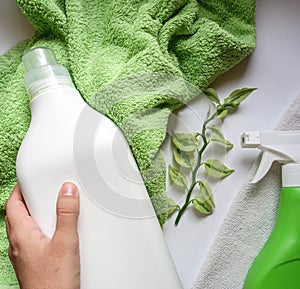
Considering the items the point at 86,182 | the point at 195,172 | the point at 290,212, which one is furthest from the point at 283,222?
the point at 86,182

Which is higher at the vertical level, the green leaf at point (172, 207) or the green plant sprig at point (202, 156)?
the green plant sprig at point (202, 156)

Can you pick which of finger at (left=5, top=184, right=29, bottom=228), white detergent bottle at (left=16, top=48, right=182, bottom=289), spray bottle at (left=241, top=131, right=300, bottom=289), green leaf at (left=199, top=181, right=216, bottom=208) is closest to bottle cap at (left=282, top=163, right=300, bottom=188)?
spray bottle at (left=241, top=131, right=300, bottom=289)

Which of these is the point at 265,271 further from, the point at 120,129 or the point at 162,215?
the point at 120,129

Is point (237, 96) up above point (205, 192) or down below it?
above

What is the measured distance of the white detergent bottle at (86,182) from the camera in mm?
565

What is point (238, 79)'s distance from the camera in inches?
27.9

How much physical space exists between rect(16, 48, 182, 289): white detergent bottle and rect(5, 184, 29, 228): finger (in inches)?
0.7

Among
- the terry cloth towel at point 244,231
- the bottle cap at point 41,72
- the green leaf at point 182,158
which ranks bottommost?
the terry cloth towel at point 244,231

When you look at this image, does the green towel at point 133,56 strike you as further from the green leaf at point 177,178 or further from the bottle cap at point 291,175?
the bottle cap at point 291,175

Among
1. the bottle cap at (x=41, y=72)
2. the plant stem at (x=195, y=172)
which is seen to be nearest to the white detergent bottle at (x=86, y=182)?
the bottle cap at (x=41, y=72)

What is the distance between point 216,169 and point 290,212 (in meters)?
0.11

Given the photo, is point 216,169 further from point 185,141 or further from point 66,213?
point 66,213

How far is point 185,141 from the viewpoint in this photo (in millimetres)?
688

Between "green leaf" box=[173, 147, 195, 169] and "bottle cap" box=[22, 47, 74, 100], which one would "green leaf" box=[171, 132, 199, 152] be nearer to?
"green leaf" box=[173, 147, 195, 169]
